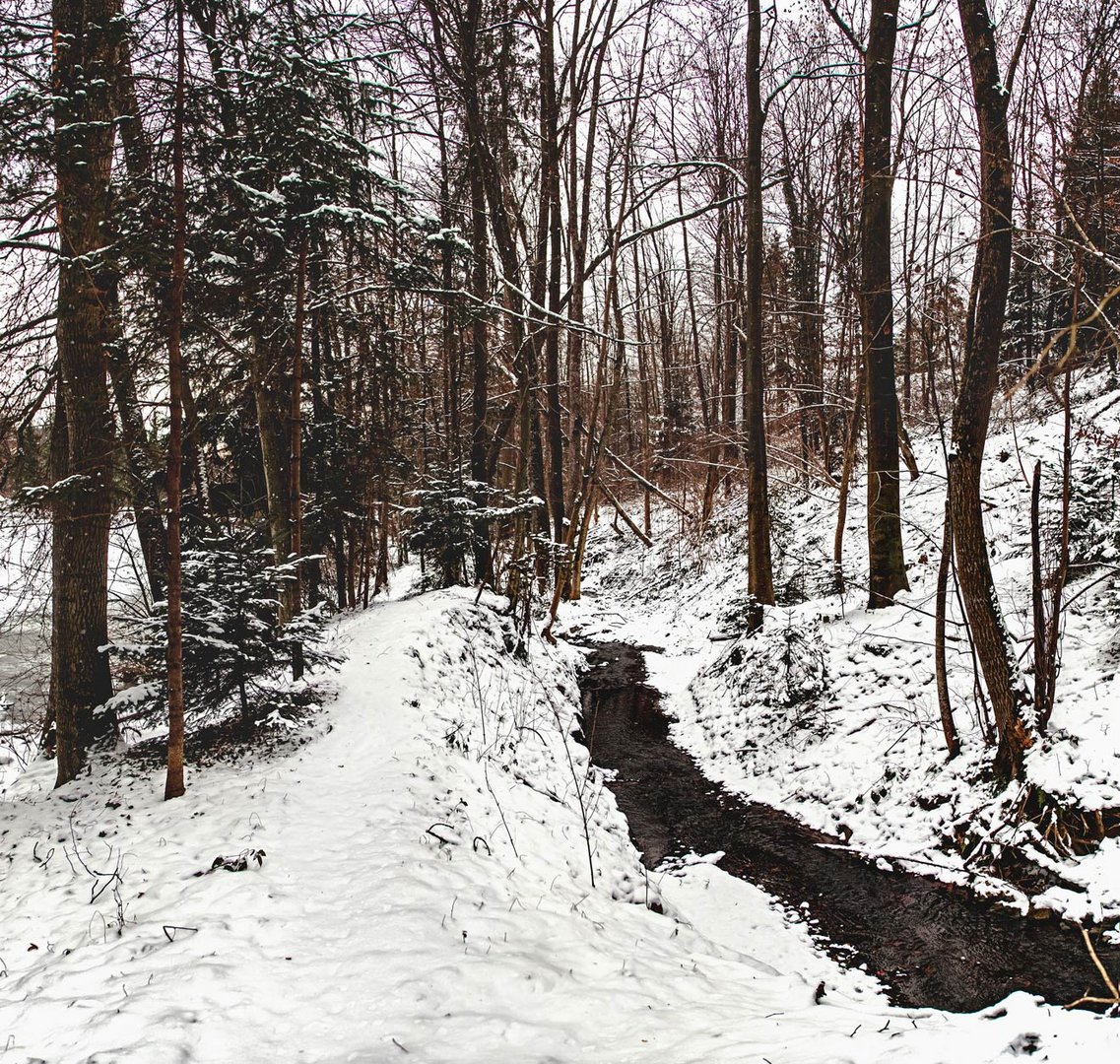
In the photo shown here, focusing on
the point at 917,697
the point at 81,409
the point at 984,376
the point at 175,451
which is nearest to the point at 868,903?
the point at 917,697

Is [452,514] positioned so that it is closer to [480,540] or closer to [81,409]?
[480,540]

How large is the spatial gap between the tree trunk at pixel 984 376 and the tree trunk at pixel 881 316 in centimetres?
296

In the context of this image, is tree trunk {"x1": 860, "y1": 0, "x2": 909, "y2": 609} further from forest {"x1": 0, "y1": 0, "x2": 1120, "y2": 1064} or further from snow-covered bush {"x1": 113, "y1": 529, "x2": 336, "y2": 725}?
snow-covered bush {"x1": 113, "y1": 529, "x2": 336, "y2": 725}

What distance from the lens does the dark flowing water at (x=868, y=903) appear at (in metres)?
4.40

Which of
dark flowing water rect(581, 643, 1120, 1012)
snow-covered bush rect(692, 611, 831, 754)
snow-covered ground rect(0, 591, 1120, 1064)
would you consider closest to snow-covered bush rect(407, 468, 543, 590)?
snow-covered bush rect(692, 611, 831, 754)

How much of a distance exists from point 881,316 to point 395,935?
9.64 m

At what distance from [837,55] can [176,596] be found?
14.4 metres

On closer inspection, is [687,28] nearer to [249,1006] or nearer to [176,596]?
[176,596]

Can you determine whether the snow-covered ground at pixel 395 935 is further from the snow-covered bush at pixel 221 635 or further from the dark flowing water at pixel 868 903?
the snow-covered bush at pixel 221 635

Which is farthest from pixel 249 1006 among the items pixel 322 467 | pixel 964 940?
pixel 322 467

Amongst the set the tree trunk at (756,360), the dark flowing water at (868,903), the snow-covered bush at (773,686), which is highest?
the tree trunk at (756,360)

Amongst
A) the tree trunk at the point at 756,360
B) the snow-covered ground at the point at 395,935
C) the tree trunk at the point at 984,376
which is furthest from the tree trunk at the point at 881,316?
the snow-covered ground at the point at 395,935

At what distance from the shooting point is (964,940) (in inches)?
191

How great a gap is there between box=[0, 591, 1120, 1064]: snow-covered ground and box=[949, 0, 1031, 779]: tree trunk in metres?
3.13
